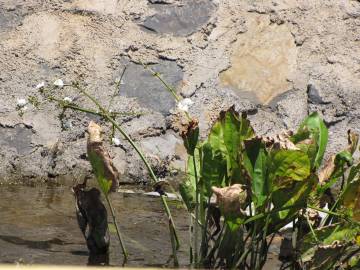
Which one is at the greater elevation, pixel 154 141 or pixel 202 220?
pixel 202 220

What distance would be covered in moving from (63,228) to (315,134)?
86 cm

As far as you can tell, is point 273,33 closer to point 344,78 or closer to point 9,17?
point 344,78

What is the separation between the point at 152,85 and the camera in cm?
348

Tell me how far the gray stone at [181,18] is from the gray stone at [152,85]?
19 centimetres

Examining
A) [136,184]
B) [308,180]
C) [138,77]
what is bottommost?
[136,184]

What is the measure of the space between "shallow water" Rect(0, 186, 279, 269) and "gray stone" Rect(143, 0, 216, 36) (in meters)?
0.86

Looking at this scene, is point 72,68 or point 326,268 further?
point 72,68

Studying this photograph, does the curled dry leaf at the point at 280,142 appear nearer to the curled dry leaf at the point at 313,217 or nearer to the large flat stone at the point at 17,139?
the curled dry leaf at the point at 313,217

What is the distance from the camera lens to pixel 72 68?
347 centimetres

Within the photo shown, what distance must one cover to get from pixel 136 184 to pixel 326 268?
1.32 m

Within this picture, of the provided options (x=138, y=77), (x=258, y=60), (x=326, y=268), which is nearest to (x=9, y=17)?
(x=138, y=77)

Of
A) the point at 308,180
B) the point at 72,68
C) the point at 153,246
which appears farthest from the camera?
the point at 72,68

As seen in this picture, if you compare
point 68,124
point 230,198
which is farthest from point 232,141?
point 68,124

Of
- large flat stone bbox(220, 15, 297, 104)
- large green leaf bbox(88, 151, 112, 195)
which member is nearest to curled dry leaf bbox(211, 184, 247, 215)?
large green leaf bbox(88, 151, 112, 195)
